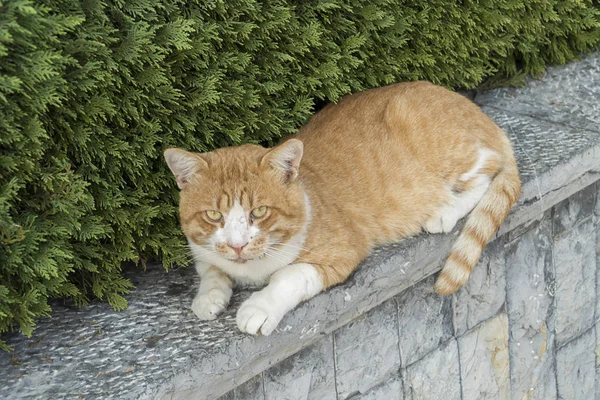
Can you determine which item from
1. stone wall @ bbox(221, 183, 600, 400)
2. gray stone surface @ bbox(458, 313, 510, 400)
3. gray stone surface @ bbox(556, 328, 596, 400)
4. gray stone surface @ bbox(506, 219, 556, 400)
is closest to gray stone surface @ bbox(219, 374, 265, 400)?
stone wall @ bbox(221, 183, 600, 400)

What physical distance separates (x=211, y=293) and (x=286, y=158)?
0.56 meters

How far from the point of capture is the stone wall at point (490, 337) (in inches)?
117

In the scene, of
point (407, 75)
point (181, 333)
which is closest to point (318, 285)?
point (181, 333)

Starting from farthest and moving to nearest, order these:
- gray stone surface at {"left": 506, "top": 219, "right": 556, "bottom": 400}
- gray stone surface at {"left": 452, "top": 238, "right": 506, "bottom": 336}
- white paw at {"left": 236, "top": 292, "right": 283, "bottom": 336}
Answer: gray stone surface at {"left": 506, "top": 219, "right": 556, "bottom": 400} < gray stone surface at {"left": 452, "top": 238, "right": 506, "bottom": 336} < white paw at {"left": 236, "top": 292, "right": 283, "bottom": 336}

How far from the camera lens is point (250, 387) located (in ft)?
8.84

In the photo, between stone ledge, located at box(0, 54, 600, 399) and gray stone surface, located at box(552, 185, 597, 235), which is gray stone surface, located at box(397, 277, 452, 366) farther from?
gray stone surface, located at box(552, 185, 597, 235)

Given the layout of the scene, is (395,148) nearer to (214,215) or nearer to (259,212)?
(259,212)

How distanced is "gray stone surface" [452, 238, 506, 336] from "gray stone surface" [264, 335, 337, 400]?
2.43 ft

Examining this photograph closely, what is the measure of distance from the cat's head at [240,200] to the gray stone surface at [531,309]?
4.12 ft

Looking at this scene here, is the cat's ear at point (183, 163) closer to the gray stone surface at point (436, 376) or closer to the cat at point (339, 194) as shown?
the cat at point (339, 194)

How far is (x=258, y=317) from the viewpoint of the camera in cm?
261

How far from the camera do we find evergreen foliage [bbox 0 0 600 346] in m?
2.48

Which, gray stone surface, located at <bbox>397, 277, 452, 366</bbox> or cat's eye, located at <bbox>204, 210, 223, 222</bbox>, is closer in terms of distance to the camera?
cat's eye, located at <bbox>204, 210, 223, 222</bbox>

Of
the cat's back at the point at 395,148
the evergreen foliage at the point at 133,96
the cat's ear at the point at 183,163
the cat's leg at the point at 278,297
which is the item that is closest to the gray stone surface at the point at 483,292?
the cat's back at the point at 395,148
